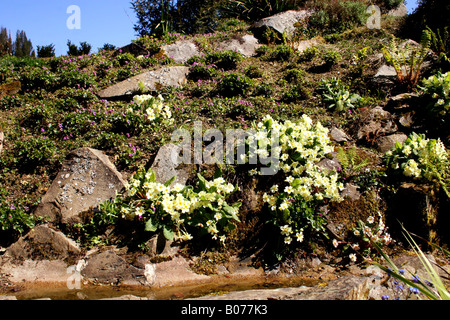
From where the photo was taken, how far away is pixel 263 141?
4.36 m

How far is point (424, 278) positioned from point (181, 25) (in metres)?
9.81

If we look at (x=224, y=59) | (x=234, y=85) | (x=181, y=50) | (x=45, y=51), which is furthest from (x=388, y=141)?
(x=45, y=51)

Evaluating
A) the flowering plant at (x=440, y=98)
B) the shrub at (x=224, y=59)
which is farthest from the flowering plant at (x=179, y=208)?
the shrub at (x=224, y=59)

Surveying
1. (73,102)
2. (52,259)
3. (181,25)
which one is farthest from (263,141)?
(181,25)

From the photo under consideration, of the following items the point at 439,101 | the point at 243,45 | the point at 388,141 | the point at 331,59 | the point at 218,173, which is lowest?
the point at 218,173

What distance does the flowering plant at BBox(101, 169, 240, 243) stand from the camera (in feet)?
12.8

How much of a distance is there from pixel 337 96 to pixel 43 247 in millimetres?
5380

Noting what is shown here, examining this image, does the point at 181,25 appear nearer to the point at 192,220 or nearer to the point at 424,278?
the point at 192,220

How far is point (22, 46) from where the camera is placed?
12688 mm

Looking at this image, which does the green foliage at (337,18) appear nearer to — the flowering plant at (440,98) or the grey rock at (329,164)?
the flowering plant at (440,98)

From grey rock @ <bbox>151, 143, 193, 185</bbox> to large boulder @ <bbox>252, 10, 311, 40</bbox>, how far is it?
5.93m

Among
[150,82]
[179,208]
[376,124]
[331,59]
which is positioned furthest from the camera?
[331,59]

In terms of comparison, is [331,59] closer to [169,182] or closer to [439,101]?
[439,101]

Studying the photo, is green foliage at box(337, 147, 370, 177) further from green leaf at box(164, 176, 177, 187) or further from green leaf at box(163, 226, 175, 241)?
green leaf at box(163, 226, 175, 241)
